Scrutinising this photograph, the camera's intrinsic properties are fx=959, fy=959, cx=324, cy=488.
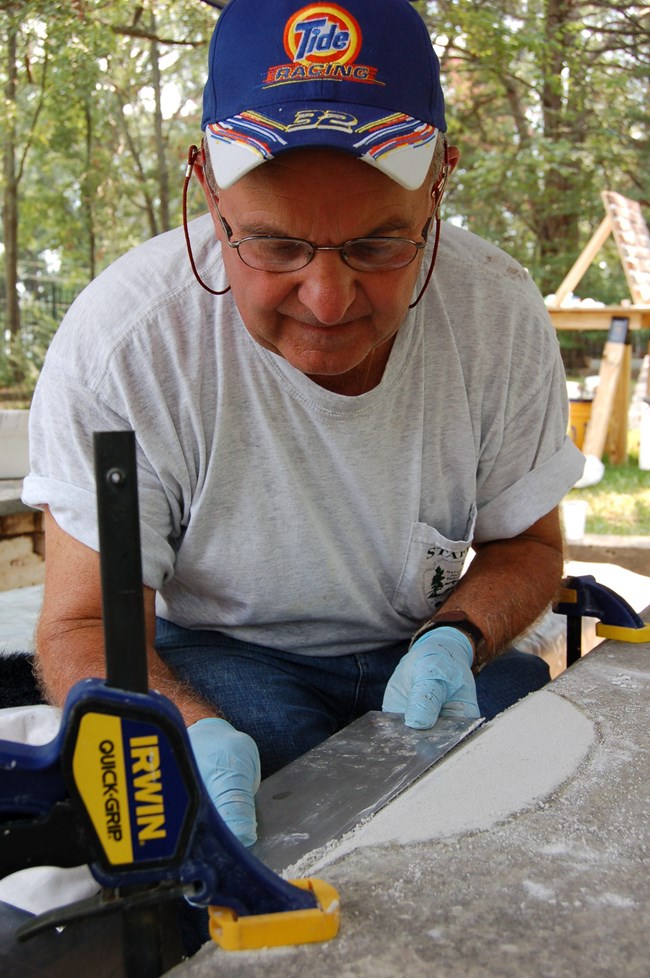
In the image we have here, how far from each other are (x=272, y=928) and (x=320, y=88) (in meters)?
0.99

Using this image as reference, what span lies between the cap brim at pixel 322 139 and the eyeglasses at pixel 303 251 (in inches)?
3.2

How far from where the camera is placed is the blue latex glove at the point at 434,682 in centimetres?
143

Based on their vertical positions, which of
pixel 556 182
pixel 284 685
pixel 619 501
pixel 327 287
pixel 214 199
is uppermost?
pixel 556 182

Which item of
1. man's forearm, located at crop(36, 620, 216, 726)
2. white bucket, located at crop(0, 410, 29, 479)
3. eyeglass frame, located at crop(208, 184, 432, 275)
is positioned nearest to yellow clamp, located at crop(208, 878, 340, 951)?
man's forearm, located at crop(36, 620, 216, 726)

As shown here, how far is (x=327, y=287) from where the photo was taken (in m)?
1.33

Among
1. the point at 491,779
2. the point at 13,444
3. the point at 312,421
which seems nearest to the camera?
the point at 491,779

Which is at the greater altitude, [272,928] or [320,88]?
[320,88]

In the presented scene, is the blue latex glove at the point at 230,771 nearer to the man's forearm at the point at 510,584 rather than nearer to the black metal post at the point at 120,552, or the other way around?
the black metal post at the point at 120,552

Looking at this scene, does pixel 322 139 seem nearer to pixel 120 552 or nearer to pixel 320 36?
pixel 320 36

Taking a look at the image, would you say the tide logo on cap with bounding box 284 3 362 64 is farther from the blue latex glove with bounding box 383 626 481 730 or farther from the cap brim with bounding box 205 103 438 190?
the blue latex glove with bounding box 383 626 481 730


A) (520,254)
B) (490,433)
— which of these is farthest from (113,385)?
(520,254)

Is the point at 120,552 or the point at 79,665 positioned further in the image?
the point at 79,665

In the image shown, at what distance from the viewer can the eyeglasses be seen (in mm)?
1318

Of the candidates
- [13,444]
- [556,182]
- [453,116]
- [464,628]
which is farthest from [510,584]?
[556,182]
